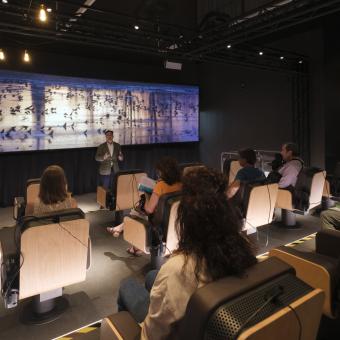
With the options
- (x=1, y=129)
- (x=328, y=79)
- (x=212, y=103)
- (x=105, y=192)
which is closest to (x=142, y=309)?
(x=105, y=192)

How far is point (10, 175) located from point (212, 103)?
5.09 meters

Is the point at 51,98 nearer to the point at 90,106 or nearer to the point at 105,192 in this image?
the point at 90,106

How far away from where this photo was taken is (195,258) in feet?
3.49

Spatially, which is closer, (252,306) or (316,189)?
(252,306)

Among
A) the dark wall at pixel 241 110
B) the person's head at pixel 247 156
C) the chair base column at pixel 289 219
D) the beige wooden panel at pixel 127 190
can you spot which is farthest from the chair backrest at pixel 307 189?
the dark wall at pixel 241 110

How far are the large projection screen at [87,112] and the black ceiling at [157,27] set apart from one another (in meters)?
0.72

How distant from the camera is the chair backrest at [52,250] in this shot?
191 cm

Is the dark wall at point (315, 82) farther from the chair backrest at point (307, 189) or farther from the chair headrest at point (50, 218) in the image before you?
the chair headrest at point (50, 218)

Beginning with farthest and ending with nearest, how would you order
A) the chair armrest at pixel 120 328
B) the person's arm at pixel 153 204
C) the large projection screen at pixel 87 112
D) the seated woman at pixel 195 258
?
the large projection screen at pixel 87 112 < the person's arm at pixel 153 204 < the chair armrest at pixel 120 328 < the seated woman at pixel 195 258

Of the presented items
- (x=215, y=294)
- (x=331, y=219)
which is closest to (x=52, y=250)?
(x=215, y=294)

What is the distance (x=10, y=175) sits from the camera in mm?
5664

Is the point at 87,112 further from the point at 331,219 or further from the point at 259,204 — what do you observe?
the point at 331,219

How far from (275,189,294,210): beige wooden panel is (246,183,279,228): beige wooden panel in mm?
544

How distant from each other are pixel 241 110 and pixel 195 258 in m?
6.71
